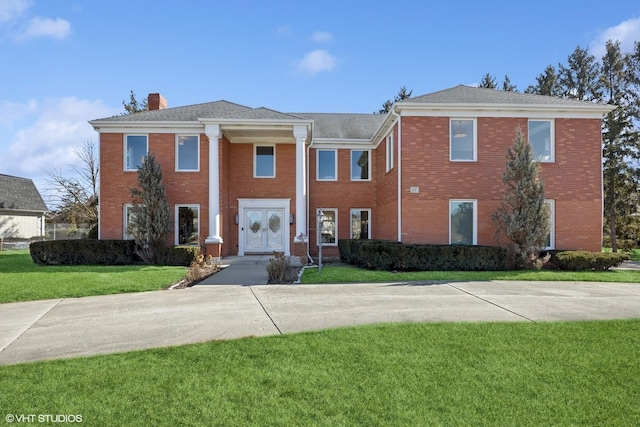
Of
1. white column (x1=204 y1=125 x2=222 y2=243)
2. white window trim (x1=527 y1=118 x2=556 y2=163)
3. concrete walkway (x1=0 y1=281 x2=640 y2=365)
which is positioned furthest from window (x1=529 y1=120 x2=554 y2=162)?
white column (x1=204 y1=125 x2=222 y2=243)

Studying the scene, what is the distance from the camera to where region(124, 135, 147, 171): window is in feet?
58.5

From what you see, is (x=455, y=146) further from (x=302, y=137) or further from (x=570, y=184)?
(x=302, y=137)

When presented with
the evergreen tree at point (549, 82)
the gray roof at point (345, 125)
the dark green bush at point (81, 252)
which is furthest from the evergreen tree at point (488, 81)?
the dark green bush at point (81, 252)

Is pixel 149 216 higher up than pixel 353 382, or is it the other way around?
pixel 149 216

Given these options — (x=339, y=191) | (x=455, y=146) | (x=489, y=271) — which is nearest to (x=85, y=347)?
(x=489, y=271)

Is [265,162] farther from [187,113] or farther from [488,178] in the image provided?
[488,178]

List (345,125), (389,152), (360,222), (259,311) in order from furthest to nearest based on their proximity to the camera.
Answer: (345,125), (360,222), (389,152), (259,311)

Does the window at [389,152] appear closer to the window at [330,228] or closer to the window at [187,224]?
the window at [330,228]

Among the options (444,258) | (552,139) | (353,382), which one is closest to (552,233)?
(552,139)

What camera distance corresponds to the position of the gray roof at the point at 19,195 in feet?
104

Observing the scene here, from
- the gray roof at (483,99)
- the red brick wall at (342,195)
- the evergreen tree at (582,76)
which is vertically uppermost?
the evergreen tree at (582,76)

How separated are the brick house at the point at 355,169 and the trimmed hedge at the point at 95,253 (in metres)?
1.64

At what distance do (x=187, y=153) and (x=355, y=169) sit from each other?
8008mm

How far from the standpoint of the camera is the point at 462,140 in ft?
50.1
